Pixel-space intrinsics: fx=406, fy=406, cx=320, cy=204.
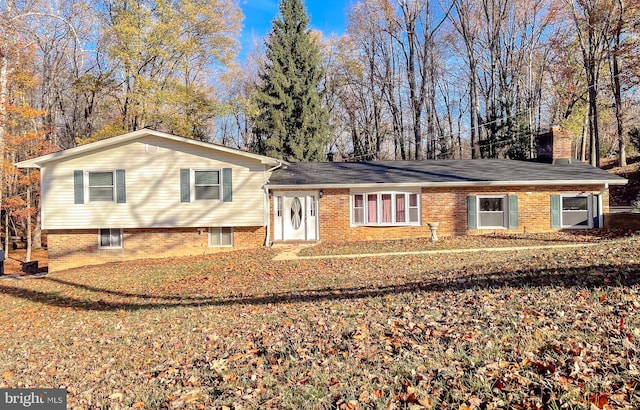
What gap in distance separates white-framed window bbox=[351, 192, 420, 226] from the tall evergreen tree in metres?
13.1

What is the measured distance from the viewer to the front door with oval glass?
16.3 m

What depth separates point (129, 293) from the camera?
10430 mm

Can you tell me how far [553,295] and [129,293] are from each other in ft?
31.1

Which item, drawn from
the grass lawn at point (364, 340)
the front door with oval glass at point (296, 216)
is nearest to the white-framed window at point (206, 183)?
the front door with oval glass at point (296, 216)

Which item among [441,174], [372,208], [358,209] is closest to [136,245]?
[358,209]

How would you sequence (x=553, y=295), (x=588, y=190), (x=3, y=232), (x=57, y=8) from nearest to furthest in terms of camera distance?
(x=553, y=295) → (x=588, y=190) → (x=57, y=8) → (x=3, y=232)

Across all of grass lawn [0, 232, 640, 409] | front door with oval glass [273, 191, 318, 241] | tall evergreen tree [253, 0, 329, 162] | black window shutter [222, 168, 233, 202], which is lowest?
grass lawn [0, 232, 640, 409]

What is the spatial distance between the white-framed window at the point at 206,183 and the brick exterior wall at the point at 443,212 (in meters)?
4.10

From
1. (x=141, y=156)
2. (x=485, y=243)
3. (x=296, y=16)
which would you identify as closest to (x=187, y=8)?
(x=296, y=16)

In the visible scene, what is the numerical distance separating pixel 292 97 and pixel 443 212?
17.1 meters

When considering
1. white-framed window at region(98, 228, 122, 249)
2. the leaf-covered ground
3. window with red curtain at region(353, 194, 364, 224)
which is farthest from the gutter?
white-framed window at region(98, 228, 122, 249)

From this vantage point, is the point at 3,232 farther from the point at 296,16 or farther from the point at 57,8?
the point at 296,16

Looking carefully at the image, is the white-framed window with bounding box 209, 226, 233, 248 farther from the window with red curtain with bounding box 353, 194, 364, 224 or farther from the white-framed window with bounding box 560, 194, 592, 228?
the white-framed window with bounding box 560, 194, 592, 228

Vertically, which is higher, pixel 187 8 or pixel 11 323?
pixel 187 8
